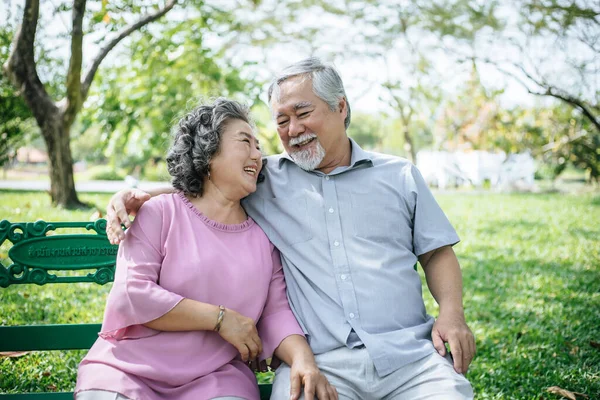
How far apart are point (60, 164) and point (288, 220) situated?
8.38 meters

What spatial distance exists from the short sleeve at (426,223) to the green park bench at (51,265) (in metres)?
0.96

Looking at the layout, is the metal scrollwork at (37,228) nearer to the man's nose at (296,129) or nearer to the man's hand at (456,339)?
the man's nose at (296,129)

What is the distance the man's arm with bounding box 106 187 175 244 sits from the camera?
2193mm

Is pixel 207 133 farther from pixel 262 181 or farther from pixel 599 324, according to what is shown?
pixel 599 324


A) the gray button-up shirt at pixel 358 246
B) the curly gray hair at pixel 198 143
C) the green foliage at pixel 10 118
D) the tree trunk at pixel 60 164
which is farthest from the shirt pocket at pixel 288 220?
the green foliage at pixel 10 118

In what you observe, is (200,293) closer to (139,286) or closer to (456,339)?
(139,286)

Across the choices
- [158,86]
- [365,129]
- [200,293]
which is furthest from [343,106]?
[365,129]

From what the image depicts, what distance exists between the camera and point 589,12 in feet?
26.8

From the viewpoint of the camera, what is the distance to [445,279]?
2496 millimetres

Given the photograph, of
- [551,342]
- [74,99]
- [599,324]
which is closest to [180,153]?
[551,342]

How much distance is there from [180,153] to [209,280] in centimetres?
60

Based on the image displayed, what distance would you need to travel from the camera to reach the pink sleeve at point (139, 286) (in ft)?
6.84

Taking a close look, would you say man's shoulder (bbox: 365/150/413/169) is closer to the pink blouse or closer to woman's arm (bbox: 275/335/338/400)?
the pink blouse

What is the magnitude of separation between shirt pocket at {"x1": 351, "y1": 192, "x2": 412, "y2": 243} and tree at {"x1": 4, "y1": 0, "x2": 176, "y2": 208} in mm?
6248
